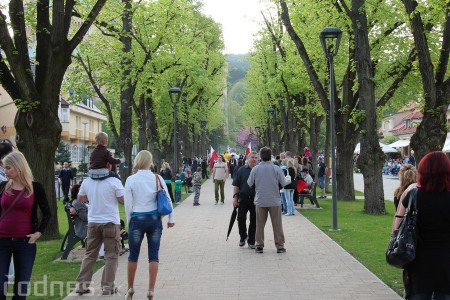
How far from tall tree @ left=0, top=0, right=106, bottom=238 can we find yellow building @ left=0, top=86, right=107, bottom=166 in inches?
1304

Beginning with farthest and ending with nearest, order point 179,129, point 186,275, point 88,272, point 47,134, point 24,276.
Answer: point 179,129
point 47,134
point 186,275
point 88,272
point 24,276

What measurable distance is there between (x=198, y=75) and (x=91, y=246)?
2938 cm

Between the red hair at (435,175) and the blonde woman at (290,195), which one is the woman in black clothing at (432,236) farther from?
the blonde woman at (290,195)

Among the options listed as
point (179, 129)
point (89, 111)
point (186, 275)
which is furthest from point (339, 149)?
point (89, 111)

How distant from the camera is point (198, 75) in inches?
1421

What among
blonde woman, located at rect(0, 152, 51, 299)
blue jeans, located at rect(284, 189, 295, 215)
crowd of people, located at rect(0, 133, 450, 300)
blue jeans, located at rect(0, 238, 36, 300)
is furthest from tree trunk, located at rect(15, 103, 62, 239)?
blue jeans, located at rect(284, 189, 295, 215)

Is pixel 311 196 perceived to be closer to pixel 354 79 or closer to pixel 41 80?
pixel 354 79

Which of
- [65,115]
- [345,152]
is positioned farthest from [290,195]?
[65,115]

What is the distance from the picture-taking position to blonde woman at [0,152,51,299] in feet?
18.2

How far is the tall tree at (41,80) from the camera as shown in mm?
11883

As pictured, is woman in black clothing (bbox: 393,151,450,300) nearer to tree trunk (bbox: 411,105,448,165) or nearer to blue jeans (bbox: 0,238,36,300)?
blue jeans (bbox: 0,238,36,300)

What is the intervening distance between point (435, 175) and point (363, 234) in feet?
28.6

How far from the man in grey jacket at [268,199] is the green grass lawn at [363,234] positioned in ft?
4.46

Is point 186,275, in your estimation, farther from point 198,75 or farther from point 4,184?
point 198,75
